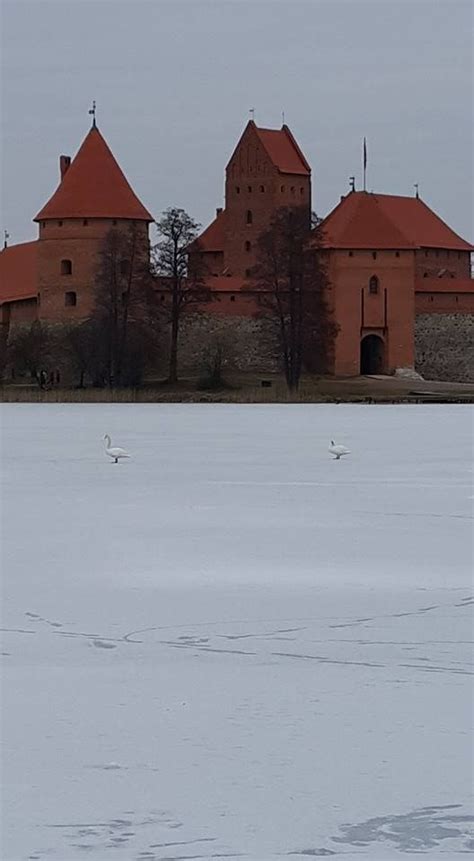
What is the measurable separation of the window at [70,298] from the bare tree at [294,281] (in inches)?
272

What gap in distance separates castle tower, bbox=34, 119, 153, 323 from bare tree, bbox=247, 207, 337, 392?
5638 millimetres

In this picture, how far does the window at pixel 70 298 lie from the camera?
5441 cm

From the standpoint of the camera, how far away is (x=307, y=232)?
1970 inches

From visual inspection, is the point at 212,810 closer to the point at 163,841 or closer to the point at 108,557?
the point at 163,841

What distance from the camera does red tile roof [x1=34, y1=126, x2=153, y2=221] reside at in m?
54.4

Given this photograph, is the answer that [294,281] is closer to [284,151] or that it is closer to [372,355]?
[372,355]

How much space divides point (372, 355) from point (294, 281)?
698 cm

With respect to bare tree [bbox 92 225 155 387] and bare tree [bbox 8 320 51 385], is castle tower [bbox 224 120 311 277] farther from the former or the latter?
bare tree [bbox 8 320 51 385]

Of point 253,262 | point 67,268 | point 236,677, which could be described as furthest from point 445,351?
point 236,677

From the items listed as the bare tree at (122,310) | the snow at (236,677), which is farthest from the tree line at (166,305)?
the snow at (236,677)

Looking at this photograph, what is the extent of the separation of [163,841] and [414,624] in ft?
9.35

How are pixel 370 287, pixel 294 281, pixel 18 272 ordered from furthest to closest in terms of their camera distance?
pixel 18 272
pixel 370 287
pixel 294 281

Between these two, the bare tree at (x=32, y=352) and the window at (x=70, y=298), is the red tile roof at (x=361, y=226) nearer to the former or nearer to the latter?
the window at (x=70, y=298)

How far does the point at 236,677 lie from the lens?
6.12 meters
